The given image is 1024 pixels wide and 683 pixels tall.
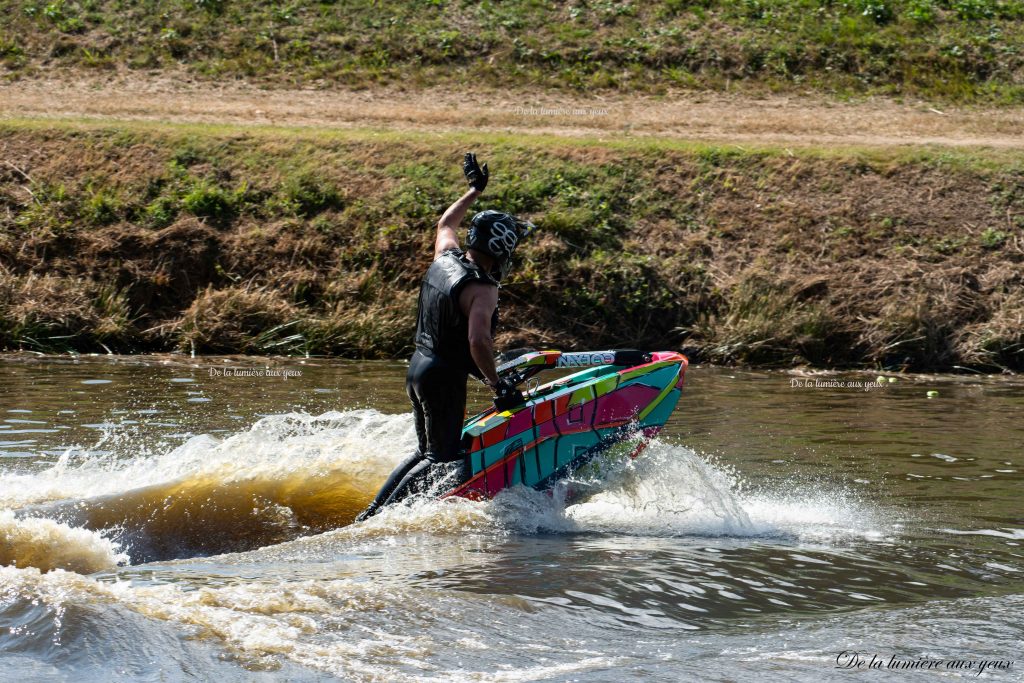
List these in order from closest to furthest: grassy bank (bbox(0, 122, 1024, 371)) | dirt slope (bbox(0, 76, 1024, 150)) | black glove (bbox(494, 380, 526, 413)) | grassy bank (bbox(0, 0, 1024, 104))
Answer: black glove (bbox(494, 380, 526, 413)) → grassy bank (bbox(0, 122, 1024, 371)) → dirt slope (bbox(0, 76, 1024, 150)) → grassy bank (bbox(0, 0, 1024, 104))

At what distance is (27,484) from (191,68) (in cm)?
1734

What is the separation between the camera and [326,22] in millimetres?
24531

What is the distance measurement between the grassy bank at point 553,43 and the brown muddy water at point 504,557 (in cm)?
1389

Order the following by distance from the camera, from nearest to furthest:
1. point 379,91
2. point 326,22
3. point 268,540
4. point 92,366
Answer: point 268,540 → point 92,366 → point 379,91 → point 326,22

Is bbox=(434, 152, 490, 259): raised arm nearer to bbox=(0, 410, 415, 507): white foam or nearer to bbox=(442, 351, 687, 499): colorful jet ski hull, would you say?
bbox=(442, 351, 687, 499): colorful jet ski hull

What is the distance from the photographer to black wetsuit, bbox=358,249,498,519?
21.1 feet

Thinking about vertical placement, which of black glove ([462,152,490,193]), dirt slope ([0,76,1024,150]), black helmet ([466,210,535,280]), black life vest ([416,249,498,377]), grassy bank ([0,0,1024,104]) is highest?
grassy bank ([0,0,1024,104])

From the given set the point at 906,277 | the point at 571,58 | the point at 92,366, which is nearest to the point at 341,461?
the point at 92,366

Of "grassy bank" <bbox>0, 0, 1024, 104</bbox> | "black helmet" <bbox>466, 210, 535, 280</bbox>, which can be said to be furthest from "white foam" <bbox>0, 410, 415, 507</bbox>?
"grassy bank" <bbox>0, 0, 1024, 104</bbox>

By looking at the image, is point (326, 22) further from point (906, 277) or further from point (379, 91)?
point (906, 277)

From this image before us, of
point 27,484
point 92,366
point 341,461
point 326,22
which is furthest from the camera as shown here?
point 326,22

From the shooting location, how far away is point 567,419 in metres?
7.01

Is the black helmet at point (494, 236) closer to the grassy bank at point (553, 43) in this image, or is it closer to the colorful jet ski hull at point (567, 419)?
the colorful jet ski hull at point (567, 419)

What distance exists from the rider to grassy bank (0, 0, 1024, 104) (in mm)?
16717
